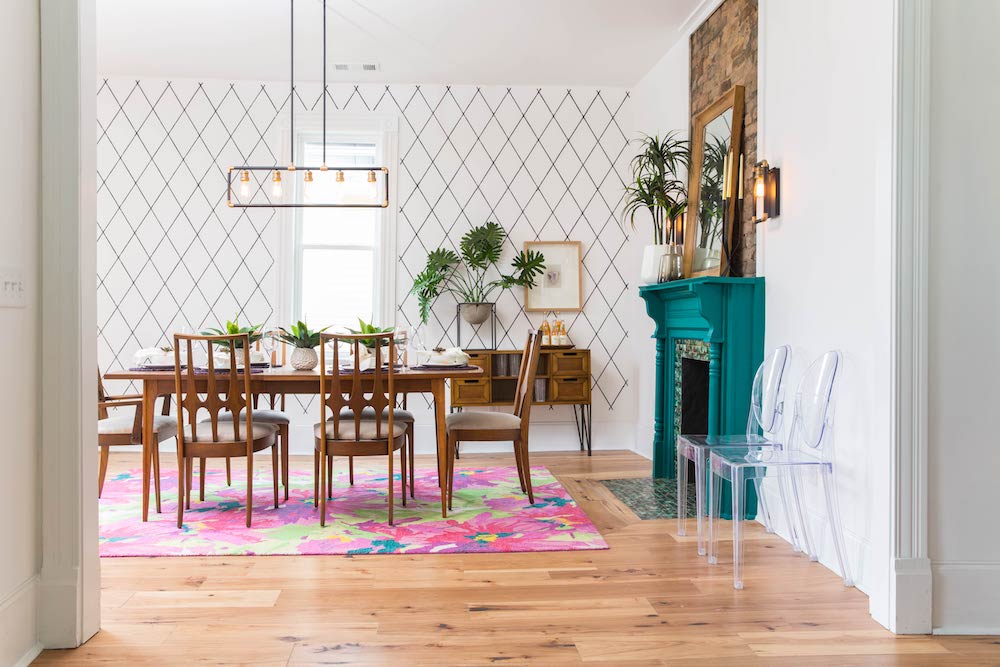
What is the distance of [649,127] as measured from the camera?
5.45 metres

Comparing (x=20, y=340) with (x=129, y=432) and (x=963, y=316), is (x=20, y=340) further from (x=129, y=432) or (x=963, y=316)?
(x=963, y=316)

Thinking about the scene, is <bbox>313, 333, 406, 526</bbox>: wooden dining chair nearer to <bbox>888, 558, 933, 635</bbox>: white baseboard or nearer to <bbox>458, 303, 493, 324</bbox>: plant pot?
<bbox>458, 303, 493, 324</bbox>: plant pot

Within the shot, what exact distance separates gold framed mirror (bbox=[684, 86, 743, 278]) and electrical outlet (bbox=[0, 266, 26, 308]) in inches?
124

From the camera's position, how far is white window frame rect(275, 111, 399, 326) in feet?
18.4

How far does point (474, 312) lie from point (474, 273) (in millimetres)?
396

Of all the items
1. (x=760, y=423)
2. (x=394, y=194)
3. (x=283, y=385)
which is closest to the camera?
(x=760, y=423)

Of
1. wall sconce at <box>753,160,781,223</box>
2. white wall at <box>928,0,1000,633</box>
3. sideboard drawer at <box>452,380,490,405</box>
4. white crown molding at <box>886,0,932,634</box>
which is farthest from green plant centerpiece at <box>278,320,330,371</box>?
white wall at <box>928,0,1000,633</box>

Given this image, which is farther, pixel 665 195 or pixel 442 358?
pixel 665 195

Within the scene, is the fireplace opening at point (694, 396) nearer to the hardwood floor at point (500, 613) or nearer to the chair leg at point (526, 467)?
the chair leg at point (526, 467)

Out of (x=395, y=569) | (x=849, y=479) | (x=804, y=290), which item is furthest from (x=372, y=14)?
(x=849, y=479)

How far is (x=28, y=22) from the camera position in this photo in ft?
6.87

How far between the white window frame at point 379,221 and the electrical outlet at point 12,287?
11.6 ft

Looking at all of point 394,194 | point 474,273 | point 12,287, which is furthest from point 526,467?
point 394,194

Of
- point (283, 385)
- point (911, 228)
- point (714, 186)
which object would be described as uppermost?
point (714, 186)
